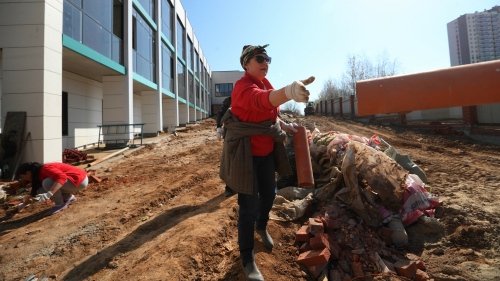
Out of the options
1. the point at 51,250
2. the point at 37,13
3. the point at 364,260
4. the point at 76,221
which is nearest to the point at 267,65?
the point at 364,260

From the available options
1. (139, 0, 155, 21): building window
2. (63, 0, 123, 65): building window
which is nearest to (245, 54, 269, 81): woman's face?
(63, 0, 123, 65): building window

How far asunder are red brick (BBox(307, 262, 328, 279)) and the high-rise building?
219 feet

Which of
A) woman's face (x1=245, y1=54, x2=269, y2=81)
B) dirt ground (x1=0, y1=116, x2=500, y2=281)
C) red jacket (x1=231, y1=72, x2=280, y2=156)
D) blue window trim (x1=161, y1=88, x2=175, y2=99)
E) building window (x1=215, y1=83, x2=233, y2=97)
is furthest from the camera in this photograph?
building window (x1=215, y1=83, x2=233, y2=97)

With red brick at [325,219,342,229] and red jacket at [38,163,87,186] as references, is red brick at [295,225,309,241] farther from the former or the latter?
red jacket at [38,163,87,186]

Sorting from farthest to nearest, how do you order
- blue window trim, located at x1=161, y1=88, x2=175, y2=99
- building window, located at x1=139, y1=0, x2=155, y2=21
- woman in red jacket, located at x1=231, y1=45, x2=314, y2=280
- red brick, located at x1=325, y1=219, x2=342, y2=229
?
1. blue window trim, located at x1=161, y1=88, x2=175, y2=99
2. building window, located at x1=139, y1=0, x2=155, y2=21
3. red brick, located at x1=325, y1=219, x2=342, y2=229
4. woman in red jacket, located at x1=231, y1=45, x2=314, y2=280

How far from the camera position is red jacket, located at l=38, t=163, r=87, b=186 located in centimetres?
369

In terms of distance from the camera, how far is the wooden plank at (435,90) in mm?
888

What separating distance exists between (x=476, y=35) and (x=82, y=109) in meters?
71.6

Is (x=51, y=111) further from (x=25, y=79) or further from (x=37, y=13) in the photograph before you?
(x=37, y=13)

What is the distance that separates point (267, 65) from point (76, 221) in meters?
3.13

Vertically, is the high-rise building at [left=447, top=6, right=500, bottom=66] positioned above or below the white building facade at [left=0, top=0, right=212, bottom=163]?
above

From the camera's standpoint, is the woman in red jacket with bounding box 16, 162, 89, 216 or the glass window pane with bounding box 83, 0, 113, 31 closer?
the woman in red jacket with bounding box 16, 162, 89, 216

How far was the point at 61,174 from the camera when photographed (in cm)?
371

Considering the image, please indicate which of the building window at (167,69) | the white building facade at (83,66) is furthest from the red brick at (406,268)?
the building window at (167,69)
